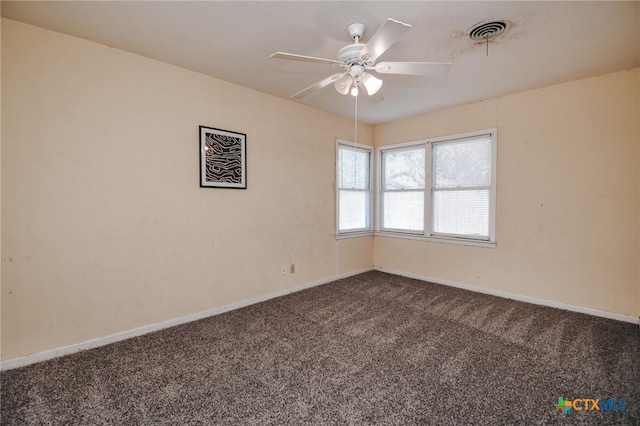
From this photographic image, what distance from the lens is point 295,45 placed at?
2359 millimetres

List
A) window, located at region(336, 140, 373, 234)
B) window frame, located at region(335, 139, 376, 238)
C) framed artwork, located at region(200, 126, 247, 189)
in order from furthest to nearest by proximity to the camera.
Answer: window, located at region(336, 140, 373, 234)
window frame, located at region(335, 139, 376, 238)
framed artwork, located at region(200, 126, 247, 189)

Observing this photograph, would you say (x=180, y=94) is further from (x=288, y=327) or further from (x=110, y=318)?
(x=288, y=327)

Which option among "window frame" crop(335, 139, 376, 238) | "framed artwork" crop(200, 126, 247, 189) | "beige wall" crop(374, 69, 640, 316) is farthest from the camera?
"window frame" crop(335, 139, 376, 238)

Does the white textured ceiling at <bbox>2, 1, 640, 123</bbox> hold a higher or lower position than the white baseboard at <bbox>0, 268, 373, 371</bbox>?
higher

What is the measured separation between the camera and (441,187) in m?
4.18

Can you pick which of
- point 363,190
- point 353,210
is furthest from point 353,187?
point 353,210

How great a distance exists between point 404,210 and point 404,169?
65 centimetres

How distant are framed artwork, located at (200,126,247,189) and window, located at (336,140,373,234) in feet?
5.21

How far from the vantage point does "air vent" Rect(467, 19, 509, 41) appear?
206 centimetres

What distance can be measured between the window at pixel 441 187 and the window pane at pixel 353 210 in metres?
0.29

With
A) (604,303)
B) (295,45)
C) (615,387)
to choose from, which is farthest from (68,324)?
(604,303)

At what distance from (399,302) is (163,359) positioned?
2439 millimetres

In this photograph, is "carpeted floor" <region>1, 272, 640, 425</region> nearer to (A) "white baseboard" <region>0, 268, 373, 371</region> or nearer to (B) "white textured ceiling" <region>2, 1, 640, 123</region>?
(A) "white baseboard" <region>0, 268, 373, 371</region>

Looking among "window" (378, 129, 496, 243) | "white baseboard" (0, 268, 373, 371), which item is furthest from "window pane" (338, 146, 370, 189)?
"white baseboard" (0, 268, 373, 371)
